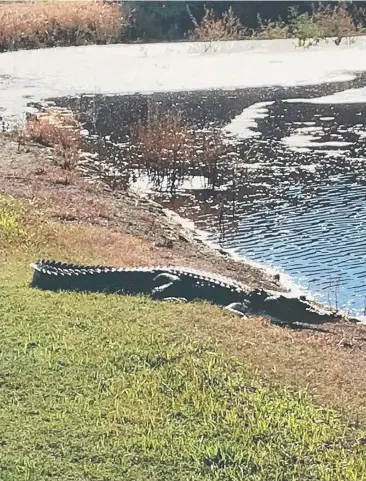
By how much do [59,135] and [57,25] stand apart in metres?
13.4

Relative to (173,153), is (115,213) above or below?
below

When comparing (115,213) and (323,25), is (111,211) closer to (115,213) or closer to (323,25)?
(115,213)

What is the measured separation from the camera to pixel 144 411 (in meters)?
4.96

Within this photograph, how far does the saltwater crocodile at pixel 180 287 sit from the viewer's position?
727 cm

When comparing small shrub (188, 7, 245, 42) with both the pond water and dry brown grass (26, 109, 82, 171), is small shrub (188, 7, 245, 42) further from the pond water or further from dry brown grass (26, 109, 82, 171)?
dry brown grass (26, 109, 82, 171)

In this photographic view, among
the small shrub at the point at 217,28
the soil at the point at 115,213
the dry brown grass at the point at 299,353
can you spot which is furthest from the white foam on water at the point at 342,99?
the dry brown grass at the point at 299,353

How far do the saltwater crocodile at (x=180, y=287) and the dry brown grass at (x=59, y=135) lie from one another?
22.1ft

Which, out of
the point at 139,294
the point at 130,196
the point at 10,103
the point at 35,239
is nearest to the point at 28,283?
the point at 139,294

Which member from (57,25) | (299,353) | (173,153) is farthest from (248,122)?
(299,353)

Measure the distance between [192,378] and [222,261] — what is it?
15.6 feet

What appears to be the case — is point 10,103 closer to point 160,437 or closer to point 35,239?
point 35,239

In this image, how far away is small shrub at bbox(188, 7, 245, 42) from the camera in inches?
1158

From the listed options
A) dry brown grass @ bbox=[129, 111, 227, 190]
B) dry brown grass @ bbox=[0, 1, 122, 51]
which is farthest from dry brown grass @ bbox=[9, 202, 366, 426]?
dry brown grass @ bbox=[0, 1, 122, 51]

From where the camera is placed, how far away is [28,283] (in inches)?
287
